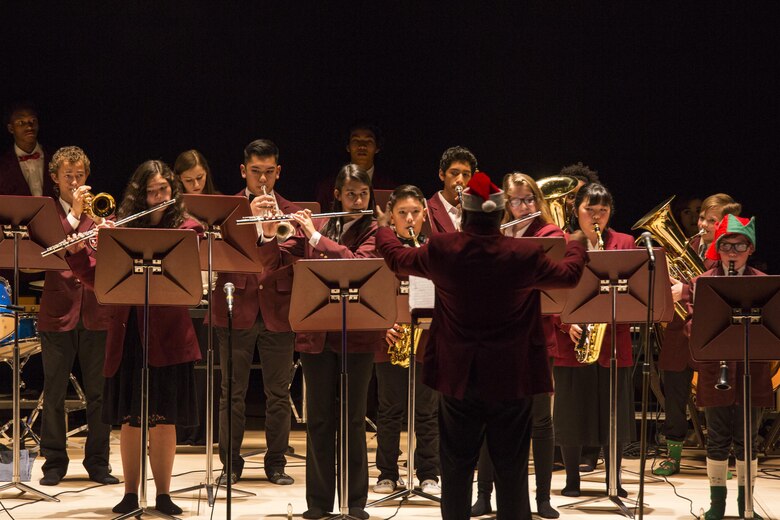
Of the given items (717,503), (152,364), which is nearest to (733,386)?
(717,503)

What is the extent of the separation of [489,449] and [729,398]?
1.51 m

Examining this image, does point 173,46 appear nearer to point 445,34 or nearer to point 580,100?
point 445,34

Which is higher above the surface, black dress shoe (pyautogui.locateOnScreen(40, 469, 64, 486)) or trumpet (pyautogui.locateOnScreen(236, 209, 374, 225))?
trumpet (pyautogui.locateOnScreen(236, 209, 374, 225))

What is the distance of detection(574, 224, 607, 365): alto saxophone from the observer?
5367 mm

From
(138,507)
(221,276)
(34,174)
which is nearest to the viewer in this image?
(138,507)

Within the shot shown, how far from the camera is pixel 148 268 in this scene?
4523mm

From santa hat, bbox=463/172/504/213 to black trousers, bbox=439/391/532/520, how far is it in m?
0.66

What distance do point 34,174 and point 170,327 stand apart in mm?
2970

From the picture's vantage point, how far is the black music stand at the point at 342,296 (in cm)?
462

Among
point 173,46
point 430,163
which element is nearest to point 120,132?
point 173,46

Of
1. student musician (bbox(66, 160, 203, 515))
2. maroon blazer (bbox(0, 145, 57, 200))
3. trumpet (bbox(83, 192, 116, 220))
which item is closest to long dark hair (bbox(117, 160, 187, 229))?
student musician (bbox(66, 160, 203, 515))

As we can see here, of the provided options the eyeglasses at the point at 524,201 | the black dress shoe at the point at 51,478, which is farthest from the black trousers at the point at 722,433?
the black dress shoe at the point at 51,478

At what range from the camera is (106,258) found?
450 centimetres

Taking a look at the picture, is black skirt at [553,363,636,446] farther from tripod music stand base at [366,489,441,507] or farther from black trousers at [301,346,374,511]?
black trousers at [301,346,374,511]
